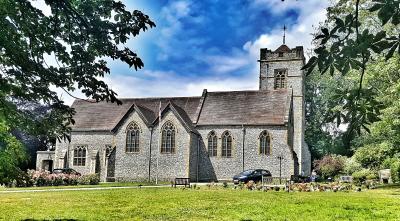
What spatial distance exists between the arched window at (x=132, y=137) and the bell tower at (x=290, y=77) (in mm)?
16904

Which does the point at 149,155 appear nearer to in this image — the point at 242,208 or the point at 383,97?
the point at 383,97

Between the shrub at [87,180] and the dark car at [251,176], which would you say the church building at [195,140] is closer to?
the dark car at [251,176]

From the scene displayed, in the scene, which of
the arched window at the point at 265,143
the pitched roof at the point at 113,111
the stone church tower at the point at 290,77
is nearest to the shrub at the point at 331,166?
the stone church tower at the point at 290,77

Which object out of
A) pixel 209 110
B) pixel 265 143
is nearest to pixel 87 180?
pixel 209 110

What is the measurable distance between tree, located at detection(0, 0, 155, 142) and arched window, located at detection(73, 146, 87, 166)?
1657 inches

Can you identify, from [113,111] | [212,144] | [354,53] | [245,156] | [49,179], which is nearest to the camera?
[354,53]

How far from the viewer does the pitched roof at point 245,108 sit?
150ft

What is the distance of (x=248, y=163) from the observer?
45188mm

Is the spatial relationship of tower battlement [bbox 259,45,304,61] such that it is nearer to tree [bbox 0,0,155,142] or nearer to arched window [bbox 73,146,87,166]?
arched window [bbox 73,146,87,166]

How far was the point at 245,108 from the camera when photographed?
4759 cm

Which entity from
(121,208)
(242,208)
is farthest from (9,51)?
(242,208)

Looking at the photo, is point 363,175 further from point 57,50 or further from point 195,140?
point 57,50

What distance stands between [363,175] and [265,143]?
1007 cm

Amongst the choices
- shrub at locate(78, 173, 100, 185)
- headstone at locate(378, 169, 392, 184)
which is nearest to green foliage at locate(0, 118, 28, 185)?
shrub at locate(78, 173, 100, 185)
